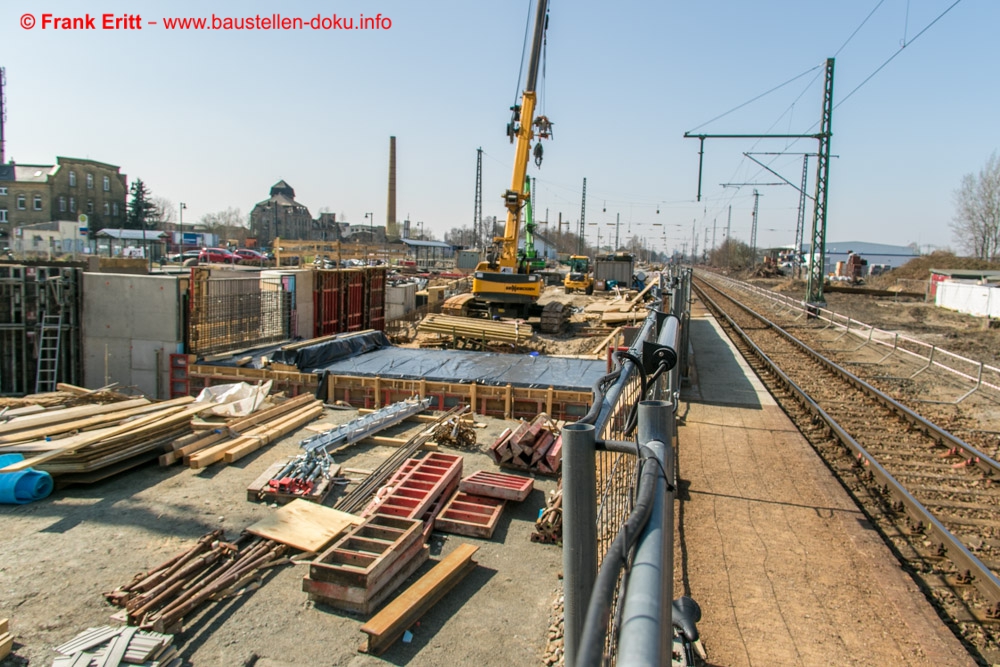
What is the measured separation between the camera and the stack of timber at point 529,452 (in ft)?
33.6

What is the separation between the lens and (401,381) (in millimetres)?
14836

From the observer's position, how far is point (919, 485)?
10281mm

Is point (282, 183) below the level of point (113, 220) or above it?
above

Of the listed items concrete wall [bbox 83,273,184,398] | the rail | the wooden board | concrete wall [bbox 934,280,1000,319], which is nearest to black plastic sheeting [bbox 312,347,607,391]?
concrete wall [bbox 83,273,184,398]

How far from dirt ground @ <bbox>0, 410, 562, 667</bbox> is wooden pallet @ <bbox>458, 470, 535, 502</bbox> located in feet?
0.84

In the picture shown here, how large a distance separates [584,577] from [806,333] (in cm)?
2968

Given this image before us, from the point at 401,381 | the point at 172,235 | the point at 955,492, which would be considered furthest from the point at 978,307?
the point at 172,235

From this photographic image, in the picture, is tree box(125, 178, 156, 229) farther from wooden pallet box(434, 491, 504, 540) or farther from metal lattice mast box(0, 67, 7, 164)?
wooden pallet box(434, 491, 504, 540)

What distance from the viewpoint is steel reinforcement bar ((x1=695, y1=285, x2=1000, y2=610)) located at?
7215 mm

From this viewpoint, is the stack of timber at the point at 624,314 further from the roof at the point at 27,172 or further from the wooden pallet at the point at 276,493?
the roof at the point at 27,172

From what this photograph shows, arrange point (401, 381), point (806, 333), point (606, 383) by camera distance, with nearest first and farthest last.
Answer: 1. point (606, 383)
2. point (401, 381)
3. point (806, 333)

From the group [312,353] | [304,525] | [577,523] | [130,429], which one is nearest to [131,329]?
[312,353]

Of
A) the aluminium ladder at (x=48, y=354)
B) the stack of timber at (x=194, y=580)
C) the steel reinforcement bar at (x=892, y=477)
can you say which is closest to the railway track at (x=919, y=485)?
the steel reinforcement bar at (x=892, y=477)

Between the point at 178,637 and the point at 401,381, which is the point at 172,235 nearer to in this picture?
the point at 401,381
